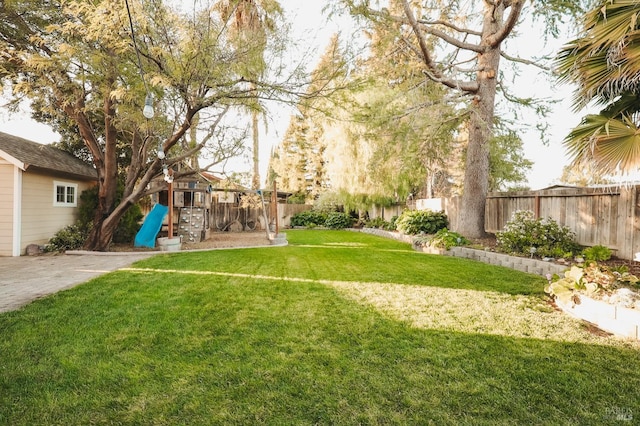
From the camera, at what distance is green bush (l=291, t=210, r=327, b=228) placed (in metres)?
19.3

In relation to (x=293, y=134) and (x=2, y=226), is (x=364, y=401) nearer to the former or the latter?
(x=2, y=226)

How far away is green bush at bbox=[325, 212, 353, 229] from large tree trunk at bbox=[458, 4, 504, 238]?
9.84m

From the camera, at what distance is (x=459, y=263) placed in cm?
658

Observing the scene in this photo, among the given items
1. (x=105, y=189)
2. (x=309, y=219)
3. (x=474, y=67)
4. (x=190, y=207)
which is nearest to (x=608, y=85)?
(x=474, y=67)

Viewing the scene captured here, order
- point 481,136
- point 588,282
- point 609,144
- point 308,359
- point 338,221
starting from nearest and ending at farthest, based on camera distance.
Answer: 1. point 308,359
2. point 588,282
3. point 609,144
4. point 481,136
5. point 338,221

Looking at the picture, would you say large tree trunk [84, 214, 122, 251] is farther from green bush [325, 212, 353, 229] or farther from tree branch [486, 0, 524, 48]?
green bush [325, 212, 353, 229]

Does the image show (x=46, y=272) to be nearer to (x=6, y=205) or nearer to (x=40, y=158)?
(x=6, y=205)

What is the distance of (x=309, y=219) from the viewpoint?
1955 centimetres

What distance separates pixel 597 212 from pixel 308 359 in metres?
5.81

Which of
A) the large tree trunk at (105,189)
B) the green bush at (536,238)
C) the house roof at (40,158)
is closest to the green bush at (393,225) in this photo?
the green bush at (536,238)

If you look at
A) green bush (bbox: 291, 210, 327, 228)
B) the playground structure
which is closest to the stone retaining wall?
the playground structure

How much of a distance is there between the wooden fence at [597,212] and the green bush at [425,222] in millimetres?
3280

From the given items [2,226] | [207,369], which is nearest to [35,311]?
[207,369]

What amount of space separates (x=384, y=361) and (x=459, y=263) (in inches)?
187
